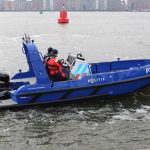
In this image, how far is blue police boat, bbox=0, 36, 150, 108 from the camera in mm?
10500

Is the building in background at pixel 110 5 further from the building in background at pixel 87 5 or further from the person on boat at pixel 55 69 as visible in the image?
the person on boat at pixel 55 69

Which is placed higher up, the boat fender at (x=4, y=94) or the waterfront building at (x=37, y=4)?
the waterfront building at (x=37, y=4)

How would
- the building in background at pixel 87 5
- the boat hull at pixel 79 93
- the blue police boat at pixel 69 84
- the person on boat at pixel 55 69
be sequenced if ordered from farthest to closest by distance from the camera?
the building in background at pixel 87 5 < the person on boat at pixel 55 69 < the boat hull at pixel 79 93 < the blue police boat at pixel 69 84

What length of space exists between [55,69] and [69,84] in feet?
1.99

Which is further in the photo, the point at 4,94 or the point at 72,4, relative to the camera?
the point at 72,4

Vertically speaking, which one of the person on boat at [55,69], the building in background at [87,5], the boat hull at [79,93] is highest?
the building in background at [87,5]

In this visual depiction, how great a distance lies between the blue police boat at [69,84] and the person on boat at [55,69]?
0.18 metres

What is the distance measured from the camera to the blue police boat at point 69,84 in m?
10.5

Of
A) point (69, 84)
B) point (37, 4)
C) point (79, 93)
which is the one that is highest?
point (37, 4)

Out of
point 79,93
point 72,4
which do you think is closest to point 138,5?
point 72,4

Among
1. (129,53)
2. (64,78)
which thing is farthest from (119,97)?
(129,53)

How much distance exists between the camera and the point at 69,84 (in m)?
10.7

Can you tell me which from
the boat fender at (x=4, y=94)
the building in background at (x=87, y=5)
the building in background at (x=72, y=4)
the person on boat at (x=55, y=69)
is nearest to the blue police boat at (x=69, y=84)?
the boat fender at (x=4, y=94)

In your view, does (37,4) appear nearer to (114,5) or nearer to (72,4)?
(72,4)
